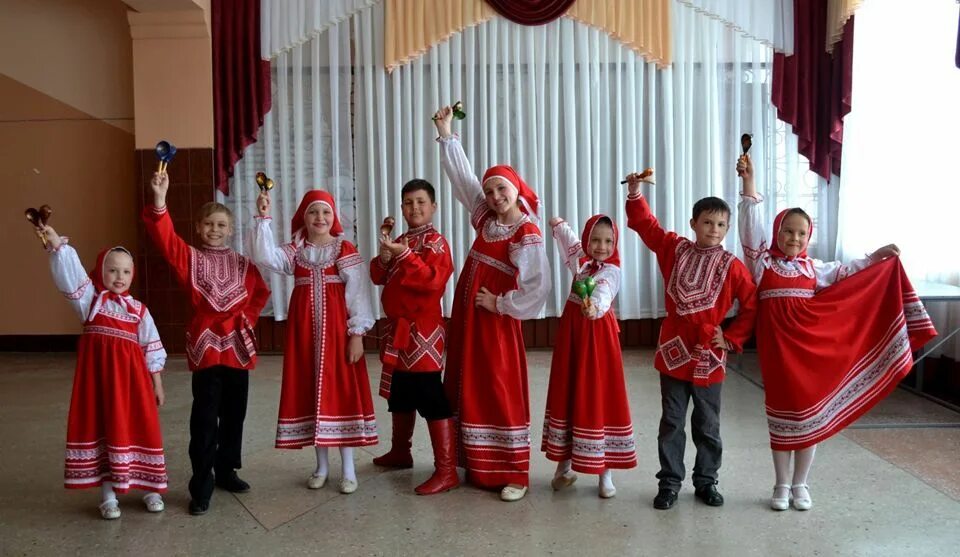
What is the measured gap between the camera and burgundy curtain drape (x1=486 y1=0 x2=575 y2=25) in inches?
243

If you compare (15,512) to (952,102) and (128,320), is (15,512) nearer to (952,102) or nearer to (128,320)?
(128,320)

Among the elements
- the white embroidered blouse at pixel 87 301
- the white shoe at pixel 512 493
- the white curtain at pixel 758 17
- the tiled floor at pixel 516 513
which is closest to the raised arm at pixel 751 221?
the tiled floor at pixel 516 513

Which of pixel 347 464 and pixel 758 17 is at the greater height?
pixel 758 17

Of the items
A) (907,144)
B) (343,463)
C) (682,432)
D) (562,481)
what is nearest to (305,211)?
(343,463)

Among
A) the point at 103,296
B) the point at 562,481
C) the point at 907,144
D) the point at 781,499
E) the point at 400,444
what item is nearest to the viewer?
the point at 103,296

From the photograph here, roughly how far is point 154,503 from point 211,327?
2.25 ft

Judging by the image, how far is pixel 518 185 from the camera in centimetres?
338

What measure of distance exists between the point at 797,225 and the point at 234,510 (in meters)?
2.34

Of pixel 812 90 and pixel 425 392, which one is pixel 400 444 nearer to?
pixel 425 392

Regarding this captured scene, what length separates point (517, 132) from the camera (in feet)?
20.7

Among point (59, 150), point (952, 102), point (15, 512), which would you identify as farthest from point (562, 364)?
point (59, 150)

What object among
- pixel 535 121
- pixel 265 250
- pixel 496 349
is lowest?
pixel 496 349

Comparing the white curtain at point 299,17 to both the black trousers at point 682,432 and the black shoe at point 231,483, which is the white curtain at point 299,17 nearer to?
the black shoe at point 231,483

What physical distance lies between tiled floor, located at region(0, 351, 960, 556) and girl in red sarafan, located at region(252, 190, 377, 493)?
0.93ft
